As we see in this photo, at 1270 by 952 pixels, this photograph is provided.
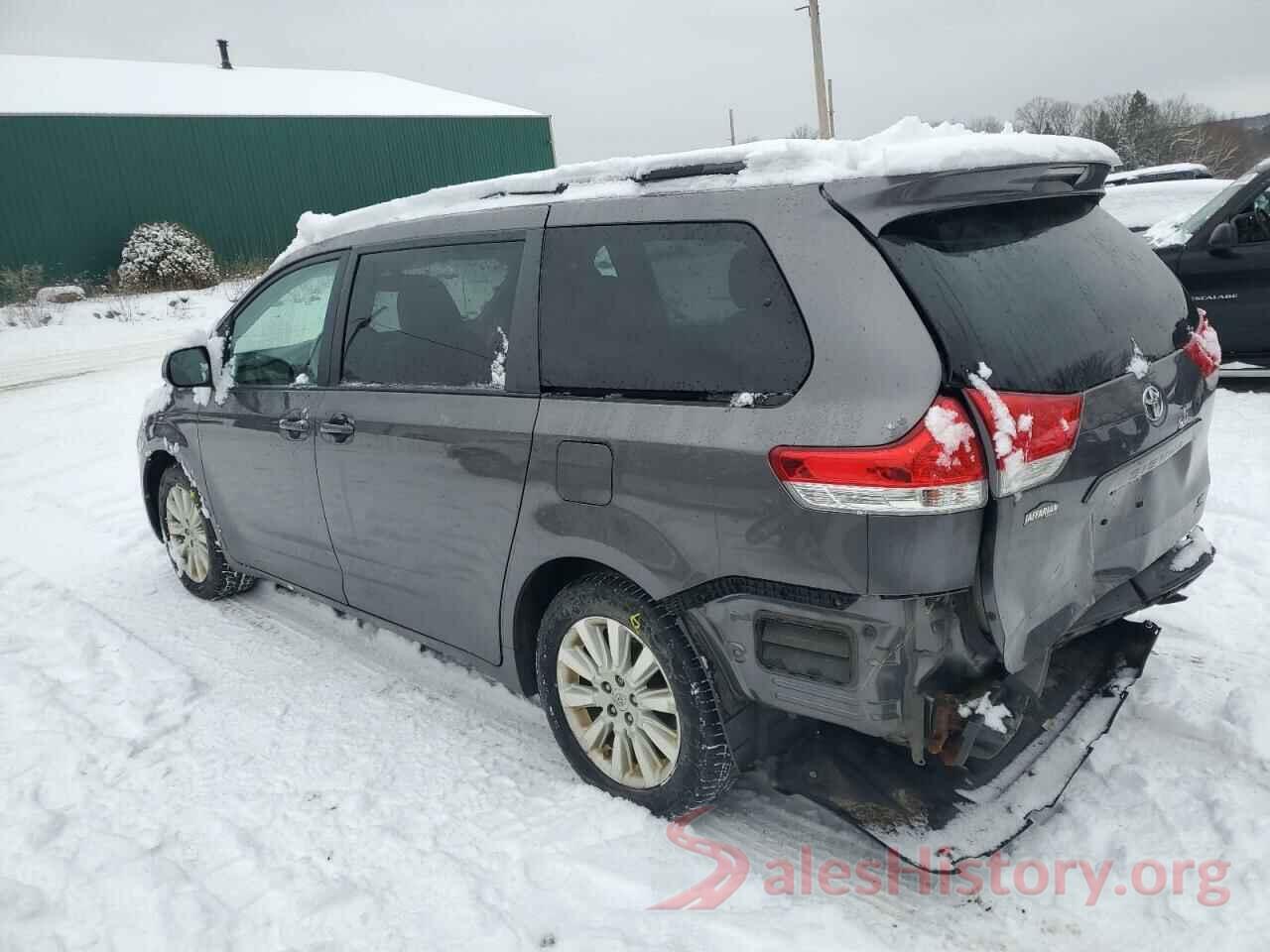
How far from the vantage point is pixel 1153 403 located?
2.39 m

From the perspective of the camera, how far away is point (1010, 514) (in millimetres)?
2027

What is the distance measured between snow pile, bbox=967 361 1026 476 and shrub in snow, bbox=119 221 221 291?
22.6 metres

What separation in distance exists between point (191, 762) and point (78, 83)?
97.3 feet

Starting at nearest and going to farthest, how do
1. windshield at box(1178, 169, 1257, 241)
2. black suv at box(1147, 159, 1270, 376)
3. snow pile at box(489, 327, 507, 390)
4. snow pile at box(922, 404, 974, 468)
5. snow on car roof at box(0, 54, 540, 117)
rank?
snow pile at box(922, 404, 974, 468) < snow pile at box(489, 327, 507, 390) < black suv at box(1147, 159, 1270, 376) < windshield at box(1178, 169, 1257, 241) < snow on car roof at box(0, 54, 540, 117)

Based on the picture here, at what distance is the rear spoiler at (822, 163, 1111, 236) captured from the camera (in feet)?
6.95

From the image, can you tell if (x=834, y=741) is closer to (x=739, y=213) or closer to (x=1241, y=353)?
(x=739, y=213)

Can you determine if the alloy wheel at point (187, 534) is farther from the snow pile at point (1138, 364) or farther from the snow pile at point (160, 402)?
the snow pile at point (1138, 364)

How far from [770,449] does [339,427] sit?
1.90m

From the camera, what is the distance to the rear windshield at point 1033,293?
2.06 metres

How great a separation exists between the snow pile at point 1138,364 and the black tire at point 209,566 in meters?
3.92

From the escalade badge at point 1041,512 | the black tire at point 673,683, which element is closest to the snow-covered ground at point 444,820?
the black tire at point 673,683

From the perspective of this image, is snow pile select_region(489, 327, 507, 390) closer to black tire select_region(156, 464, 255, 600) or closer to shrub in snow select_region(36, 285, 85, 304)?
black tire select_region(156, 464, 255, 600)

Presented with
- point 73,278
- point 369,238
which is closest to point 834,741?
point 369,238

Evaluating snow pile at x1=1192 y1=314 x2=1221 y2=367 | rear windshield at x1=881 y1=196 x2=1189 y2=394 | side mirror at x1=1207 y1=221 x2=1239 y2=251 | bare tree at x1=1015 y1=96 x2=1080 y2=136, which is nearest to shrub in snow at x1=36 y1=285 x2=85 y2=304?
side mirror at x1=1207 y1=221 x2=1239 y2=251
